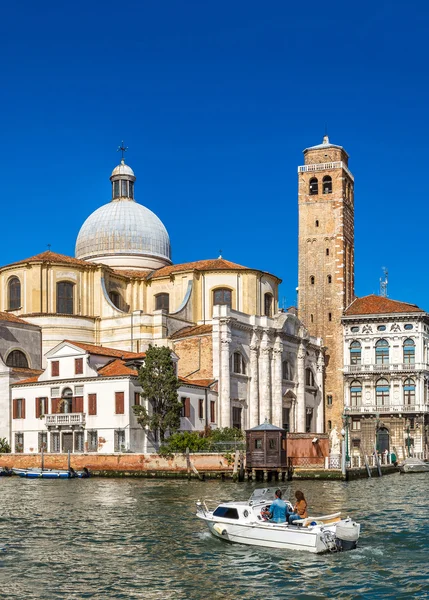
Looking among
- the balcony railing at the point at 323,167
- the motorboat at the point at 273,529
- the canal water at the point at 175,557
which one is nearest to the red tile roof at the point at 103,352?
the canal water at the point at 175,557

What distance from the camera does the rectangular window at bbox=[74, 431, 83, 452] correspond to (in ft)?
155

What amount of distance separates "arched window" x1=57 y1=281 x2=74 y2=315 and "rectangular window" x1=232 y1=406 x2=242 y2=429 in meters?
11.9

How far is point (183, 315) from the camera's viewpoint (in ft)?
195

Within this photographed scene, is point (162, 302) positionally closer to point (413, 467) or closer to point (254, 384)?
point (254, 384)

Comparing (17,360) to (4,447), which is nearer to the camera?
(4,447)

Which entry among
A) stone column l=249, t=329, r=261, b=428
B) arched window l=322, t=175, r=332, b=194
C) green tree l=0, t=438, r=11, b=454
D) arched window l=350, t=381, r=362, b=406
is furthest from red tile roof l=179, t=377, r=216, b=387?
arched window l=322, t=175, r=332, b=194

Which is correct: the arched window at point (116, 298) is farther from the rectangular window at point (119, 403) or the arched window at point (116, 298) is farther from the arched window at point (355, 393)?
the arched window at point (355, 393)

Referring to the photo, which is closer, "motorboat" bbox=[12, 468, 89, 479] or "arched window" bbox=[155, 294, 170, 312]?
"motorboat" bbox=[12, 468, 89, 479]

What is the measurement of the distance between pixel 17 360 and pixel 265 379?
15.2 metres

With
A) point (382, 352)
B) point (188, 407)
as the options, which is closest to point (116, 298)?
point (188, 407)

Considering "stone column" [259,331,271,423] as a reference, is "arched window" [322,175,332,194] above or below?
above

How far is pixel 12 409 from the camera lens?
50531 mm

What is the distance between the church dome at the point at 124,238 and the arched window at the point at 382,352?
15886 mm

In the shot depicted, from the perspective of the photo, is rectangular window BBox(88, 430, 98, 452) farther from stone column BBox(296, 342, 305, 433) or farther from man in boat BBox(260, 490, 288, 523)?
man in boat BBox(260, 490, 288, 523)
